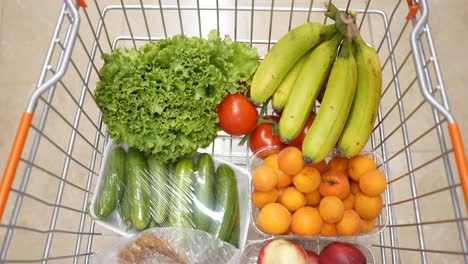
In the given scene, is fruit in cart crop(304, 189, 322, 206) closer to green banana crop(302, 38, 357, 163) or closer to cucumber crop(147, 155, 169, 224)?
green banana crop(302, 38, 357, 163)

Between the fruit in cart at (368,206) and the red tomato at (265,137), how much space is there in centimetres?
17

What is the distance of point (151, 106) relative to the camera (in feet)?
2.46

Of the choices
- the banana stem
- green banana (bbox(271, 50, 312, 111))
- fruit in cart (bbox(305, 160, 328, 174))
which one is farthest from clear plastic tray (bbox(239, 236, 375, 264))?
the banana stem

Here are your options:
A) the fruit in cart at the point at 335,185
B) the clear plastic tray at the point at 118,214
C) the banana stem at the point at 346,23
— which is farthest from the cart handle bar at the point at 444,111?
the clear plastic tray at the point at 118,214

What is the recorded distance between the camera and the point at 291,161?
0.73m

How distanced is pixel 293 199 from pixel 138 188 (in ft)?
0.86

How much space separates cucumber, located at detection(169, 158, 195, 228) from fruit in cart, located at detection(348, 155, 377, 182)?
0.90 ft

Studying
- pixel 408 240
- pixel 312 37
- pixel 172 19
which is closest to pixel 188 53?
pixel 312 37

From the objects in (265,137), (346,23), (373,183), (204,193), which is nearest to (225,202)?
(204,193)

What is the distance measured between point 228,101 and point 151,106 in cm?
14

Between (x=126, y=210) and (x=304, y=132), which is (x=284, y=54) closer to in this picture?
(x=304, y=132)

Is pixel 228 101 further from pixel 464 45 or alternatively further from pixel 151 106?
pixel 464 45

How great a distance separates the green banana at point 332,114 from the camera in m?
0.70

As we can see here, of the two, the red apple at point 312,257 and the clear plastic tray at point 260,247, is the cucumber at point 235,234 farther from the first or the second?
the red apple at point 312,257
